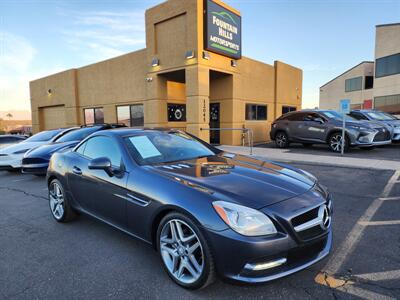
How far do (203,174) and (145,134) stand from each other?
124 centimetres

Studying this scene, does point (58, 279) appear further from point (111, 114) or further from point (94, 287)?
point (111, 114)

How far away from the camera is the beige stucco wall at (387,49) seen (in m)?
29.2

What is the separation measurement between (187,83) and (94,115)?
29.1 ft

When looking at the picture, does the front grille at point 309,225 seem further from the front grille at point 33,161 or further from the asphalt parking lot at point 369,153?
the asphalt parking lot at point 369,153

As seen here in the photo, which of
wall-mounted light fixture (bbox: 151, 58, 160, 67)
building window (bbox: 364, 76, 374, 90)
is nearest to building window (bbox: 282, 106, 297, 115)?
wall-mounted light fixture (bbox: 151, 58, 160, 67)

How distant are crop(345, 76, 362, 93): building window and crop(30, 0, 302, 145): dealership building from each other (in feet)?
96.8

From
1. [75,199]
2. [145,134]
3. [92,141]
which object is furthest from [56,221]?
[145,134]

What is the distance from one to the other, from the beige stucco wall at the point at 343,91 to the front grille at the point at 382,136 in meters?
36.4

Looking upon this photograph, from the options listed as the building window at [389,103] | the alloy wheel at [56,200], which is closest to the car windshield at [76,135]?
the alloy wheel at [56,200]

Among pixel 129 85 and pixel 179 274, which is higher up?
pixel 129 85

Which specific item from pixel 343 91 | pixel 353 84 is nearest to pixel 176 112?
pixel 353 84

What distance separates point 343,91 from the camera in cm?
4712

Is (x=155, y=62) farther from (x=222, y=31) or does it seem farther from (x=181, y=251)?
(x=181, y=251)

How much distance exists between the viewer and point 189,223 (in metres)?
2.40
